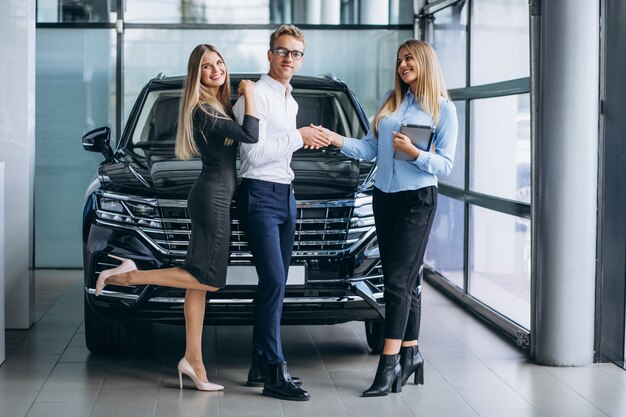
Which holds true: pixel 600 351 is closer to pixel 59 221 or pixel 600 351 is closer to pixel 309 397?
pixel 309 397

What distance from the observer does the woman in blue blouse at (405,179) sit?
17.1 ft

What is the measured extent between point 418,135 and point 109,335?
2.18 metres

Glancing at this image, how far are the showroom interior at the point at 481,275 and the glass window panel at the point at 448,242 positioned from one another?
3cm

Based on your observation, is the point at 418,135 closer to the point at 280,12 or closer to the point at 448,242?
the point at 448,242

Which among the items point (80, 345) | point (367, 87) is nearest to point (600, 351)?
point (80, 345)

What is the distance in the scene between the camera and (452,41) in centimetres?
895

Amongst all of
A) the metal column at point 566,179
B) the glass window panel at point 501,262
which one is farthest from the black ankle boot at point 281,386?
the glass window panel at point 501,262

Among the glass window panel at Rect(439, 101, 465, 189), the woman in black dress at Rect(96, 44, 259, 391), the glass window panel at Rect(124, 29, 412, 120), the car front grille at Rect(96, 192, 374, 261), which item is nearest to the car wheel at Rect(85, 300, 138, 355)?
the car front grille at Rect(96, 192, 374, 261)

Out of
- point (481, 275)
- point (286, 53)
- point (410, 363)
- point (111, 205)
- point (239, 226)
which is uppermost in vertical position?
point (286, 53)

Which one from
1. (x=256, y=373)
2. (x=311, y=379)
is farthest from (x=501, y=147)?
(x=256, y=373)

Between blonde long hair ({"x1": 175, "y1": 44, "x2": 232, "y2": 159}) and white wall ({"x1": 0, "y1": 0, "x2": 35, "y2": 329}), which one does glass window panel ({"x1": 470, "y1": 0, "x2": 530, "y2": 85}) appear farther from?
white wall ({"x1": 0, "y1": 0, "x2": 35, "y2": 329})

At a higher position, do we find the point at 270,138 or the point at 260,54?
the point at 260,54

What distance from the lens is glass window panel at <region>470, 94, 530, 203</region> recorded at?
6727 millimetres

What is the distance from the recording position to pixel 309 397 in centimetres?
525
